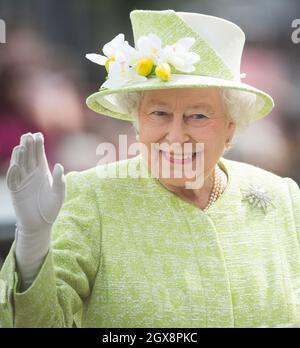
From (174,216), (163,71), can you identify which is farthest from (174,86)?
(174,216)

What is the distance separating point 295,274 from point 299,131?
1.70m

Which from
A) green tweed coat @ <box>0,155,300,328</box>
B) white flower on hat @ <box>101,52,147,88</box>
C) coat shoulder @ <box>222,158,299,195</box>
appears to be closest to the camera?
green tweed coat @ <box>0,155,300,328</box>

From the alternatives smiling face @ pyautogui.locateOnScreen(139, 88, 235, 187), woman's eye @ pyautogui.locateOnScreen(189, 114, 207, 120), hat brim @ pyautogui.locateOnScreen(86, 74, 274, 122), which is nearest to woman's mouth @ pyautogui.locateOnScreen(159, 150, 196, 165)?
smiling face @ pyautogui.locateOnScreen(139, 88, 235, 187)

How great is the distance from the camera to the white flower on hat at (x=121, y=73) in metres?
2.12

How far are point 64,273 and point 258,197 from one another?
72 cm

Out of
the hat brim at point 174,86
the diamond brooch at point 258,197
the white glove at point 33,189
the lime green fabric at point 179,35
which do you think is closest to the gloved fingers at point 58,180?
the white glove at point 33,189

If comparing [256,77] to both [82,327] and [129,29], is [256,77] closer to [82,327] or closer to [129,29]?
[129,29]

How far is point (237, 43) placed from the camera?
2248 mm

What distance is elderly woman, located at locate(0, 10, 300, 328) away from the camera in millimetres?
2029

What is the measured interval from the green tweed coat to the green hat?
1.00 ft

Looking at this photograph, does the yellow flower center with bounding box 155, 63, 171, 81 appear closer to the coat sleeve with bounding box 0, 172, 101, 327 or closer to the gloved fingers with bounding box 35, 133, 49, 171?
the coat sleeve with bounding box 0, 172, 101, 327

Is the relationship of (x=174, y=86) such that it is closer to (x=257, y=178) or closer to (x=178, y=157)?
(x=178, y=157)

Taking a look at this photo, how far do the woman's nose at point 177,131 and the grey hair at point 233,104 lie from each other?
6.6 inches

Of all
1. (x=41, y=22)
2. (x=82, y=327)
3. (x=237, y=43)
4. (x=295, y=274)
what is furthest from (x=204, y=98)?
(x=41, y=22)
